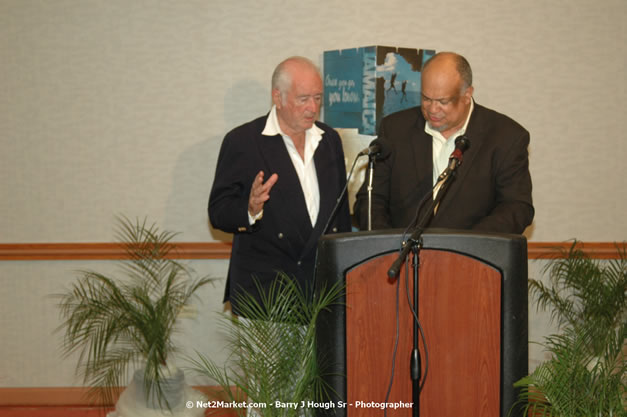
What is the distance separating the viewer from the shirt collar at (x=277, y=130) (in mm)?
2822

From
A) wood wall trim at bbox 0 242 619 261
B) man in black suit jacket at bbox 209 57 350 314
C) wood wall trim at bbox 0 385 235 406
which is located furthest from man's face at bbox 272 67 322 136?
wood wall trim at bbox 0 385 235 406

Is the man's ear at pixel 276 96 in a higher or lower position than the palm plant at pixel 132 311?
higher

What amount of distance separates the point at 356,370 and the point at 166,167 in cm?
247

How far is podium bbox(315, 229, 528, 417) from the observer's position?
74.0 inches

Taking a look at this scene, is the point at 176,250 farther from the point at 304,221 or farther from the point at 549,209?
the point at 549,209

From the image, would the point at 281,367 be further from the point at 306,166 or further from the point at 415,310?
the point at 306,166

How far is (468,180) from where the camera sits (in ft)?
8.48

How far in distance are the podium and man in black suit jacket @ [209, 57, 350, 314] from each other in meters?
0.82

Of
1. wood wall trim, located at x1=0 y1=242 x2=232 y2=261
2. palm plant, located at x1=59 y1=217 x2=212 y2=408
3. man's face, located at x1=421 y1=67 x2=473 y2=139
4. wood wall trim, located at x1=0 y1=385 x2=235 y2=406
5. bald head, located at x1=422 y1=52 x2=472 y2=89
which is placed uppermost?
bald head, located at x1=422 y1=52 x2=472 y2=89

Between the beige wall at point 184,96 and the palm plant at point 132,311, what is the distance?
135 millimetres

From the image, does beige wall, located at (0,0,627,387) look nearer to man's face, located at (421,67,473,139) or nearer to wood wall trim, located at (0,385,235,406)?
wood wall trim, located at (0,385,235,406)

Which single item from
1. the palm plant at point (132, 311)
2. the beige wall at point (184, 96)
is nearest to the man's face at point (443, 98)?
the beige wall at point (184, 96)

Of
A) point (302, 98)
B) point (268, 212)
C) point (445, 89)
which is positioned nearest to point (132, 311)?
point (268, 212)

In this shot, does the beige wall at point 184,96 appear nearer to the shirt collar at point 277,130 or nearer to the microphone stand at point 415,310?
the shirt collar at point 277,130
